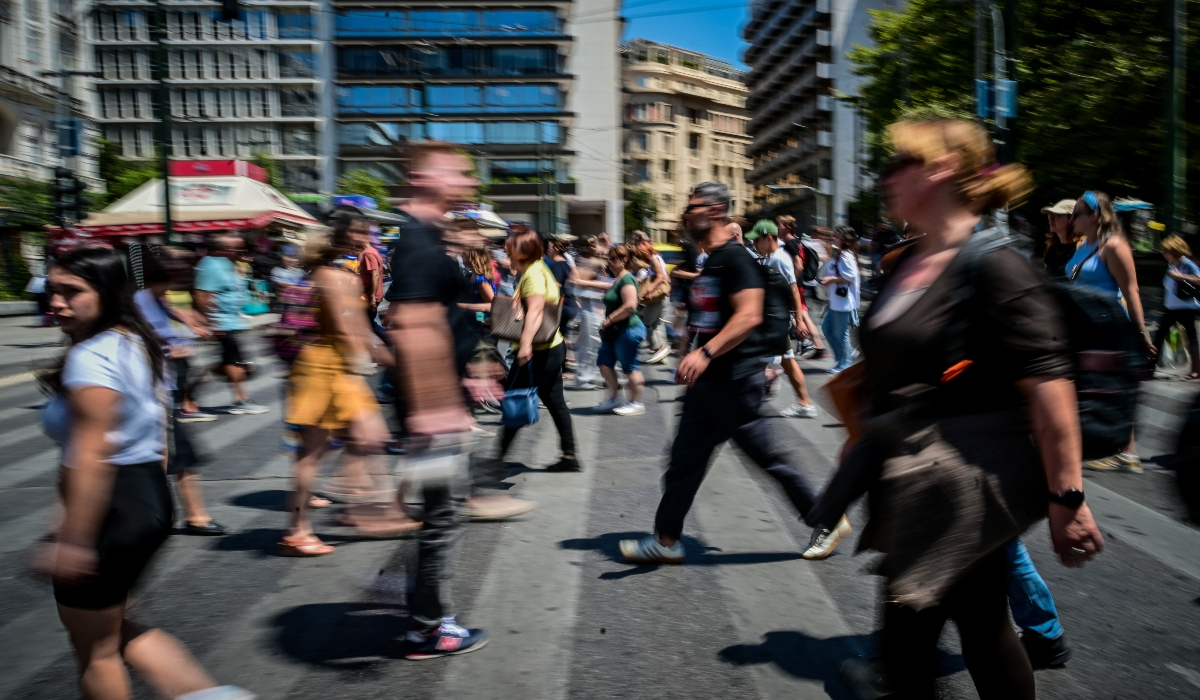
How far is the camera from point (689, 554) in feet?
16.7

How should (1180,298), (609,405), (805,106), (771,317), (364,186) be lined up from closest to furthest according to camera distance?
(771,317), (609,405), (1180,298), (364,186), (805,106)

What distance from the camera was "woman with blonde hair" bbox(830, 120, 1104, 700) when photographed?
2.30 m

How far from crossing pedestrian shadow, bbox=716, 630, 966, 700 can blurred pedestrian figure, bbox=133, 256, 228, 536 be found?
2.95 m

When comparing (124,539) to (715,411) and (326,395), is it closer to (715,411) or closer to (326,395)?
(326,395)

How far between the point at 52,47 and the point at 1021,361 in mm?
56048

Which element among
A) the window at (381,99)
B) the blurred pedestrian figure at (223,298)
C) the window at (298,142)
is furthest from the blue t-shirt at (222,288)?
the window at (298,142)

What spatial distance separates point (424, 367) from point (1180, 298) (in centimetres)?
952

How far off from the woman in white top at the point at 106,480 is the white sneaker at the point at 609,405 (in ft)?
24.3

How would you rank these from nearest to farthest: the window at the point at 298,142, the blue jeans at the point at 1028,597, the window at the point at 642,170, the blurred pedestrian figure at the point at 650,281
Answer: the blue jeans at the point at 1028,597 < the blurred pedestrian figure at the point at 650,281 < the window at the point at 298,142 < the window at the point at 642,170

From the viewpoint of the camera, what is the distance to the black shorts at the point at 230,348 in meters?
9.65

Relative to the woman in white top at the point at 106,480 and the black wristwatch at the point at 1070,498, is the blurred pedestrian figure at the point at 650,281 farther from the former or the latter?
the black wristwatch at the point at 1070,498

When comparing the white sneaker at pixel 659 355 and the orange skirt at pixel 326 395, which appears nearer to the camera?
the orange skirt at pixel 326 395

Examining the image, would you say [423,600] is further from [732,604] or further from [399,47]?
[399,47]

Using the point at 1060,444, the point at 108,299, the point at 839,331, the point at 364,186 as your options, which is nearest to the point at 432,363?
the point at 108,299
